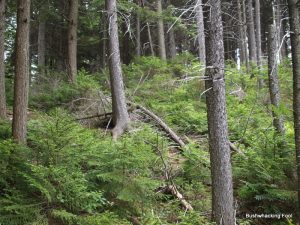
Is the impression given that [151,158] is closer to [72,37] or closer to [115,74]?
[115,74]

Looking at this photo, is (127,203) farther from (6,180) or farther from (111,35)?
(111,35)

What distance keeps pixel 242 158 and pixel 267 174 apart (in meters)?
1.14

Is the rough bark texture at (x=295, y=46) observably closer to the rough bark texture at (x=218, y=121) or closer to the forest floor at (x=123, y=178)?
the forest floor at (x=123, y=178)

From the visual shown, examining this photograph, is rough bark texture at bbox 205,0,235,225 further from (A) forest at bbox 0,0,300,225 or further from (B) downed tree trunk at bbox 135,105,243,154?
(B) downed tree trunk at bbox 135,105,243,154

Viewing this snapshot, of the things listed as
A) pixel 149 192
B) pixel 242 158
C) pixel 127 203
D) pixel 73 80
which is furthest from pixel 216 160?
pixel 73 80

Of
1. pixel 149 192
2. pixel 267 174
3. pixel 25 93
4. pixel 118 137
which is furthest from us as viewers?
pixel 118 137

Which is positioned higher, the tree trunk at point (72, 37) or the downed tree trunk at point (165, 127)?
the tree trunk at point (72, 37)

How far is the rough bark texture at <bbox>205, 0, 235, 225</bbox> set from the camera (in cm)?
592

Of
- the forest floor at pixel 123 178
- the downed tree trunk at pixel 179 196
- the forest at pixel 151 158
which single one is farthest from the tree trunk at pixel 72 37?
the downed tree trunk at pixel 179 196

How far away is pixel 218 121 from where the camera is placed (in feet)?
19.8

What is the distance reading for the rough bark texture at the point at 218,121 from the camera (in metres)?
5.92

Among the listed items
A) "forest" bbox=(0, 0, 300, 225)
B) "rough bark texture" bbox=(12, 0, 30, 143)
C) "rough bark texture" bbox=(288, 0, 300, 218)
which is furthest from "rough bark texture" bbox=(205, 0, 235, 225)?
"rough bark texture" bbox=(12, 0, 30, 143)

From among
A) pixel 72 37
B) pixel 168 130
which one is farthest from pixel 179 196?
pixel 72 37

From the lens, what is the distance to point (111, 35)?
10.7 m
